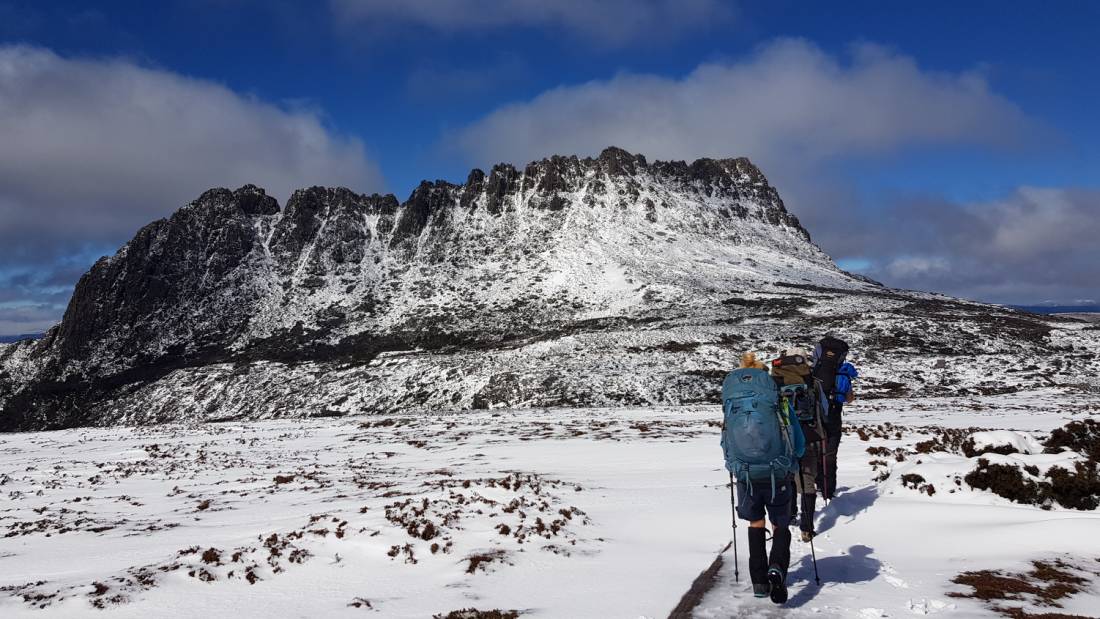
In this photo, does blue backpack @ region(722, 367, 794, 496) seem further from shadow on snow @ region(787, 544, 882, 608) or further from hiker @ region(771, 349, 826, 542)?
hiker @ region(771, 349, 826, 542)

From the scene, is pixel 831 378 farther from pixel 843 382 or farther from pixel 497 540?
pixel 497 540

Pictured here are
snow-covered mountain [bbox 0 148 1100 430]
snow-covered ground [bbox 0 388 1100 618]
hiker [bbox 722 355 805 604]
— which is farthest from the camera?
snow-covered mountain [bbox 0 148 1100 430]

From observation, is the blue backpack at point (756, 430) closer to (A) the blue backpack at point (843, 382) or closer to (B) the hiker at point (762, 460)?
(B) the hiker at point (762, 460)

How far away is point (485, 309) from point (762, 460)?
245ft

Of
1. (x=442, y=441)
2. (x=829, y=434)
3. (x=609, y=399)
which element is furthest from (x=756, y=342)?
(x=829, y=434)

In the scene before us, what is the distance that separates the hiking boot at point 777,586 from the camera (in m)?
6.46

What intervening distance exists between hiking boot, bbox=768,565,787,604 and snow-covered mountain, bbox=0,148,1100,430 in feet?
126

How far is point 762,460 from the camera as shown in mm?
Answer: 6719

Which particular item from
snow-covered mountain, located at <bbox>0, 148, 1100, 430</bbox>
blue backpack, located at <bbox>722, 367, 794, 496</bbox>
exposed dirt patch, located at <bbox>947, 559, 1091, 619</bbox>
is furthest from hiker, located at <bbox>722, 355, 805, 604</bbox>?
snow-covered mountain, located at <bbox>0, 148, 1100, 430</bbox>

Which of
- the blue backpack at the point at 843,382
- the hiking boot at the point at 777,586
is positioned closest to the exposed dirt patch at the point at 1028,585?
the hiking boot at the point at 777,586

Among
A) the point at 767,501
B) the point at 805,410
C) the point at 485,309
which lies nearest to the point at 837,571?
the point at 767,501

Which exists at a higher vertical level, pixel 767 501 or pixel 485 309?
pixel 485 309

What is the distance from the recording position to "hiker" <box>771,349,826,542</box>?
8.64m

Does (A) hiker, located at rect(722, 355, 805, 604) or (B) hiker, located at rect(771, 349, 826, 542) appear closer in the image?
(A) hiker, located at rect(722, 355, 805, 604)
